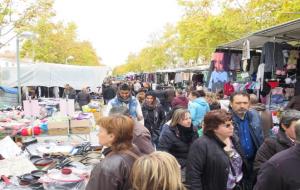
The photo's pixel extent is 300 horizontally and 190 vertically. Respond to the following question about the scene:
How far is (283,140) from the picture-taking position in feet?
11.6

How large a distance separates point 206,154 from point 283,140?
0.70m

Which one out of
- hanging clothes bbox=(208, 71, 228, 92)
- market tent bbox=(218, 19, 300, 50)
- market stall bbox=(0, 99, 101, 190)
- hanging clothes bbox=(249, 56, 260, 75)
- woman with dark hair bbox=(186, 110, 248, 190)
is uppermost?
market tent bbox=(218, 19, 300, 50)

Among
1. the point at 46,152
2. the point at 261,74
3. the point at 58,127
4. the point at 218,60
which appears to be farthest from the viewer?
the point at 218,60

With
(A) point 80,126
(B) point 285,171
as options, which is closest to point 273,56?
(A) point 80,126

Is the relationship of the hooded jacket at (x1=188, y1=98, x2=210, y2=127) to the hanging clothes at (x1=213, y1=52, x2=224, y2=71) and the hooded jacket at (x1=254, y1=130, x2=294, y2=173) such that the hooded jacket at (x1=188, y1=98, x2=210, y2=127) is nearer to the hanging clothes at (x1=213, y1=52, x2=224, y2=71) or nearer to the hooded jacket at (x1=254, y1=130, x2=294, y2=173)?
the hanging clothes at (x1=213, y1=52, x2=224, y2=71)

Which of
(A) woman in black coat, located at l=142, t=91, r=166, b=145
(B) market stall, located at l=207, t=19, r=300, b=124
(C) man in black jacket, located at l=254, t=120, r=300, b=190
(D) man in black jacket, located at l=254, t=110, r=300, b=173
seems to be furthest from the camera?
(B) market stall, located at l=207, t=19, r=300, b=124

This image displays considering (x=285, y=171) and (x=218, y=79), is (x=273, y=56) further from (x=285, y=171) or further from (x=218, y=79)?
(x=285, y=171)

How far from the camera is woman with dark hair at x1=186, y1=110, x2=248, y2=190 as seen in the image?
Answer: 12.1 feet

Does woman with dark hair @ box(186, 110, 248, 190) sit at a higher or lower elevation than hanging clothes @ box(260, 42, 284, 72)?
lower

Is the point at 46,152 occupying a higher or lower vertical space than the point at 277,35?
lower

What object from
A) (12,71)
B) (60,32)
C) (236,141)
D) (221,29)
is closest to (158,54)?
(60,32)

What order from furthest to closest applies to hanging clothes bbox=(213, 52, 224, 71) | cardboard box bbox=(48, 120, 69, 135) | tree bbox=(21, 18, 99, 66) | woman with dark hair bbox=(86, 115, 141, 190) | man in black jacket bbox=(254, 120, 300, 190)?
tree bbox=(21, 18, 99, 66)
hanging clothes bbox=(213, 52, 224, 71)
cardboard box bbox=(48, 120, 69, 135)
woman with dark hair bbox=(86, 115, 141, 190)
man in black jacket bbox=(254, 120, 300, 190)

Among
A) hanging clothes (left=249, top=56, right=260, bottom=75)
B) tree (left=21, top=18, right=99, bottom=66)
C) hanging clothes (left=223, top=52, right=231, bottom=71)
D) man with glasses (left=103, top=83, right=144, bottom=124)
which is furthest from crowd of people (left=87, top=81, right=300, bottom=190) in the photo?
tree (left=21, top=18, right=99, bottom=66)

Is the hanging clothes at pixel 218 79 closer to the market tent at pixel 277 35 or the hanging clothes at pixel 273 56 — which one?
the market tent at pixel 277 35
